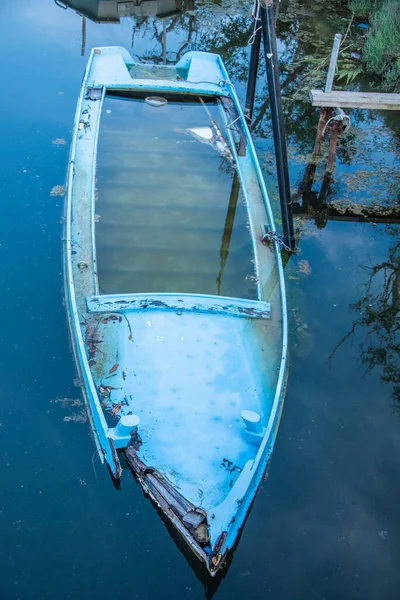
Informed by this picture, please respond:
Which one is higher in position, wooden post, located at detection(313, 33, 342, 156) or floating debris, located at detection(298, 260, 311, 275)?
wooden post, located at detection(313, 33, 342, 156)

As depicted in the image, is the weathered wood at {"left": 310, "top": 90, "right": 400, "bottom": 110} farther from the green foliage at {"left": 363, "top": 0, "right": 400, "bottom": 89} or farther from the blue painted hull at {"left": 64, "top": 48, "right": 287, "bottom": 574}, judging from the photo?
the green foliage at {"left": 363, "top": 0, "right": 400, "bottom": 89}

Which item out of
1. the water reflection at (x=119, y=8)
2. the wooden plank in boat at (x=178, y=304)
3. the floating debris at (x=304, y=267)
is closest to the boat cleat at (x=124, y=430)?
the wooden plank in boat at (x=178, y=304)

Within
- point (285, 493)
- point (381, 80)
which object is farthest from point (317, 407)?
point (381, 80)

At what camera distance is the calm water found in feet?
13.4

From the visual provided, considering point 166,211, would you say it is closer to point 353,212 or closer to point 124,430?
point 353,212

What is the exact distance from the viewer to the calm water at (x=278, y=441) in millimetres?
4070

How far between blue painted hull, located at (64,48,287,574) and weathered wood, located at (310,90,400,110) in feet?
6.91

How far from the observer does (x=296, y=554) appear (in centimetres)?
423

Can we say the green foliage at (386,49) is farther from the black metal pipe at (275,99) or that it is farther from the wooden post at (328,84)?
the black metal pipe at (275,99)

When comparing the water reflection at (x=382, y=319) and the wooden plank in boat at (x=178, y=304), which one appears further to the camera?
the water reflection at (x=382, y=319)

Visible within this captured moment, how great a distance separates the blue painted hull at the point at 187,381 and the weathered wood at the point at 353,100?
82.9 inches

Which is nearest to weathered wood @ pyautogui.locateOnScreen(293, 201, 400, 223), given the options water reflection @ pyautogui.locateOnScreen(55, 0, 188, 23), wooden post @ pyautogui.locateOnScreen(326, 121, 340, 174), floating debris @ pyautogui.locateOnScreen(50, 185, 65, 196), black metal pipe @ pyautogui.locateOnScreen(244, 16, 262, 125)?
wooden post @ pyautogui.locateOnScreen(326, 121, 340, 174)

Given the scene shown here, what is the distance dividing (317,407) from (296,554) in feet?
4.53

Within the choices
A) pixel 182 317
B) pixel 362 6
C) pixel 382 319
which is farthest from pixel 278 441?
pixel 362 6
